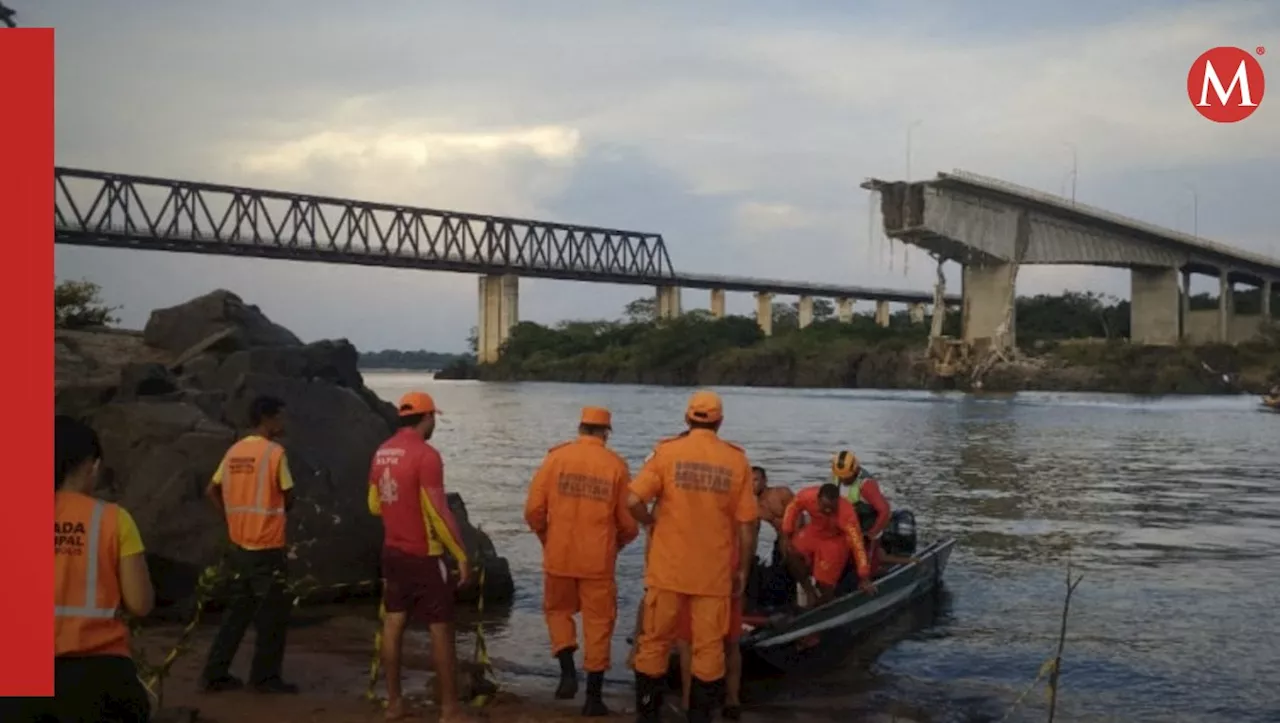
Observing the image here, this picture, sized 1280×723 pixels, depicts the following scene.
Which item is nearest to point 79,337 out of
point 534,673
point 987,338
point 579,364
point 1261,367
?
point 534,673

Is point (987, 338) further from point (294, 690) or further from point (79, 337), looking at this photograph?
point (294, 690)

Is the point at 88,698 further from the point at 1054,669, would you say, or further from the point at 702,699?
the point at 1054,669

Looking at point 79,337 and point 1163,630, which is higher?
point 79,337

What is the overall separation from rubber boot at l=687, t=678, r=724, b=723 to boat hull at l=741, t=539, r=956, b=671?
6.14 feet

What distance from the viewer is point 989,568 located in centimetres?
1788

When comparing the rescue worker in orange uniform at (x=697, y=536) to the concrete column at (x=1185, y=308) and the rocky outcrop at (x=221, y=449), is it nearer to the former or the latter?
the rocky outcrop at (x=221, y=449)

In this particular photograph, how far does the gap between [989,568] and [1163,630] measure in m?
4.18

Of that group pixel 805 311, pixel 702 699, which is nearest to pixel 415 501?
pixel 702 699

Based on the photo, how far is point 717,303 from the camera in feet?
479

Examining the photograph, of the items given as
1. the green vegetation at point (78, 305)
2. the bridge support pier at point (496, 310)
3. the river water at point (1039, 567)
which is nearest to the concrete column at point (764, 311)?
the bridge support pier at point (496, 310)

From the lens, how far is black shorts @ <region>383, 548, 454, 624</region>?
757cm

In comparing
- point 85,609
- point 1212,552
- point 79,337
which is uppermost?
point 79,337

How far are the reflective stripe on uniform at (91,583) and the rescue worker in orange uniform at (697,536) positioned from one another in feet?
11.8

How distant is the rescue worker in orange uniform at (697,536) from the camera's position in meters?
7.42
